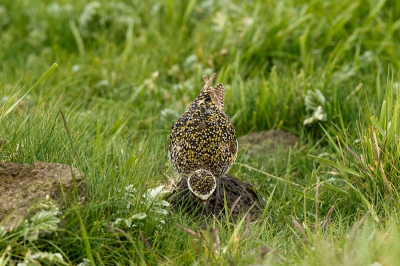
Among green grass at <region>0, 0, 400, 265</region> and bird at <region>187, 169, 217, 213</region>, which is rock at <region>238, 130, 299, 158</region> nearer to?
green grass at <region>0, 0, 400, 265</region>

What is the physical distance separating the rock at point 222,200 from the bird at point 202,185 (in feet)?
0.26

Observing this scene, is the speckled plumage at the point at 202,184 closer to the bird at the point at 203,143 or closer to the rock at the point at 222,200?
the rock at the point at 222,200

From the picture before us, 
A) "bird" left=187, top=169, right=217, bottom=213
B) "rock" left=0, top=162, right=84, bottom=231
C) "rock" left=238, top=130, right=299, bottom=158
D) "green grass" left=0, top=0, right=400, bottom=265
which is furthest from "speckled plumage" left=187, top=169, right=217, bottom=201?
"rock" left=238, top=130, right=299, bottom=158

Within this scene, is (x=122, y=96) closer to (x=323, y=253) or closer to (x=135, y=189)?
(x=135, y=189)

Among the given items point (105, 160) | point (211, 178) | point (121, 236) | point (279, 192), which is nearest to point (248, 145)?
point (279, 192)

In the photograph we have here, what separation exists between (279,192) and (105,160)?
5.68ft

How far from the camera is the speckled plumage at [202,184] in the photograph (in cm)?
516

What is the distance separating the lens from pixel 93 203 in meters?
4.46

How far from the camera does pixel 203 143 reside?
5.64 metres

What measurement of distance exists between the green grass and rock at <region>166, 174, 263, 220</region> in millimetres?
190

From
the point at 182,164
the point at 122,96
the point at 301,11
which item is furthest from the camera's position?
the point at 301,11

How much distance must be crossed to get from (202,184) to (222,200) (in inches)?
17.4

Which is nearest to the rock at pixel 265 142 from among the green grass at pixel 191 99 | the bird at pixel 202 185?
the green grass at pixel 191 99

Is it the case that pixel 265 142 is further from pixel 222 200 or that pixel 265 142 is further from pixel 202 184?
pixel 202 184
